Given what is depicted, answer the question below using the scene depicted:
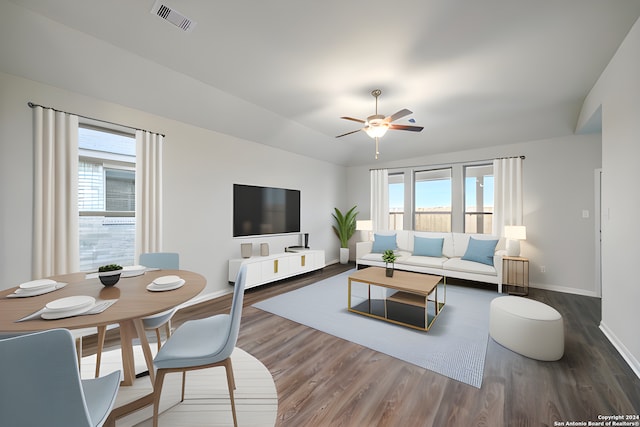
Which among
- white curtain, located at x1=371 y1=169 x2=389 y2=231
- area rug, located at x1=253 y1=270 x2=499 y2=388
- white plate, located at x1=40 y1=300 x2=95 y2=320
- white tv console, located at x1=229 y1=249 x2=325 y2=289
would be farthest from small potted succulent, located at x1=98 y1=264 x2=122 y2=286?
white curtain, located at x1=371 y1=169 x2=389 y2=231

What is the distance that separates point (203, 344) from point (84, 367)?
1450 mm

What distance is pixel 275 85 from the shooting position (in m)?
3.20

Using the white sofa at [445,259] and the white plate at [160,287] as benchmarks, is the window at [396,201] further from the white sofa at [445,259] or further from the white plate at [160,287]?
the white plate at [160,287]

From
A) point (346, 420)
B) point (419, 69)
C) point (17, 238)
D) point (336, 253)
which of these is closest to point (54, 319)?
point (346, 420)

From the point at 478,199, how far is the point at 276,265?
425 cm

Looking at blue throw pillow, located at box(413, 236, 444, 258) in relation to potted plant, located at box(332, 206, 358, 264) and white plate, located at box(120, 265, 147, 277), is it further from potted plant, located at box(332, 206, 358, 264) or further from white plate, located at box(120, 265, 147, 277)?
white plate, located at box(120, 265, 147, 277)

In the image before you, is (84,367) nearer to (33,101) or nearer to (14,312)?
(14,312)

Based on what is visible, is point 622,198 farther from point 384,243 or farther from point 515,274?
point 384,243

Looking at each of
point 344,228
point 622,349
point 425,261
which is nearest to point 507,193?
point 425,261

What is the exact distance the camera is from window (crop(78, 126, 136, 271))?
2.89 metres

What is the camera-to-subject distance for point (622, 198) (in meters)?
2.27

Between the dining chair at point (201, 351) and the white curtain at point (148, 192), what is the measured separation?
76.6 inches

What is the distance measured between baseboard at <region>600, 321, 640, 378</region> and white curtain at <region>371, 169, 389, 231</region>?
387cm

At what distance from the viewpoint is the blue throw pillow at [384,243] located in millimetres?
5488
